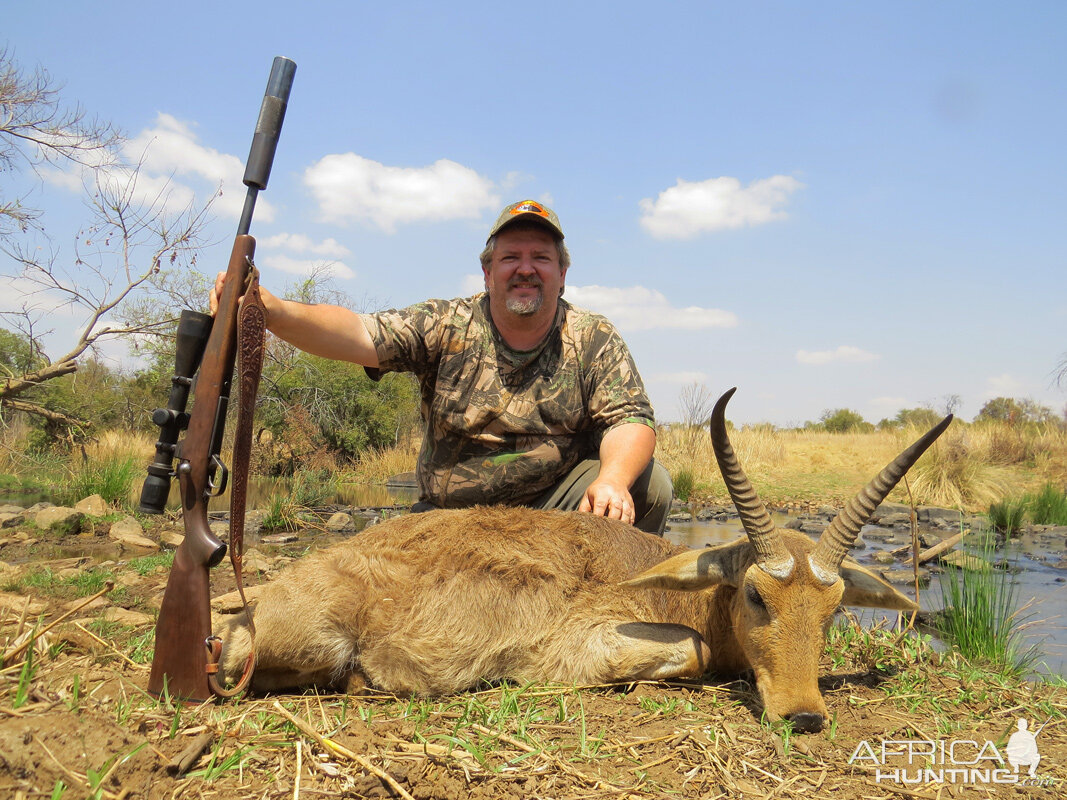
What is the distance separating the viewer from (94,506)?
34.5 feet

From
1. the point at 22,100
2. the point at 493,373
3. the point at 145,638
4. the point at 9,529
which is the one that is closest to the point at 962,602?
the point at 493,373

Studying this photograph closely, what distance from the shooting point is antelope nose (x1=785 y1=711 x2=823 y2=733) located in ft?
9.62

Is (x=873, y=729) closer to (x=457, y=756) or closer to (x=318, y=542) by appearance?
(x=457, y=756)

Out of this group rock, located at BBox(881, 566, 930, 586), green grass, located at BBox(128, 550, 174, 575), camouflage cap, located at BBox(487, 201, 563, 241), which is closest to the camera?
camouflage cap, located at BBox(487, 201, 563, 241)

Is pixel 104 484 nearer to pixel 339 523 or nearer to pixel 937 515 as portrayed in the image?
pixel 339 523

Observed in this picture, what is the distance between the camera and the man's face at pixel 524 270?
5.35m

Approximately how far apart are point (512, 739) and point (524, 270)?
136 inches

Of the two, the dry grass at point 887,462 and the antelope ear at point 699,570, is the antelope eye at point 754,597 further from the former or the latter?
the dry grass at point 887,462

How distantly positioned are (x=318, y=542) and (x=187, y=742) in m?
7.08

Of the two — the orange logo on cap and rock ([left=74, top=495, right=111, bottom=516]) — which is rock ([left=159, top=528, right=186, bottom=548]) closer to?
rock ([left=74, top=495, right=111, bottom=516])

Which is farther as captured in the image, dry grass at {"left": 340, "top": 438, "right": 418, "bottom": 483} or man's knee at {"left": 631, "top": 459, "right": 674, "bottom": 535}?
dry grass at {"left": 340, "top": 438, "right": 418, "bottom": 483}

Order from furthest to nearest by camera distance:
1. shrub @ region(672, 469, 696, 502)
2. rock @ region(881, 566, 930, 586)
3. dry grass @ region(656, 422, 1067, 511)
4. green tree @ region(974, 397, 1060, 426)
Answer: green tree @ region(974, 397, 1060, 426) → dry grass @ region(656, 422, 1067, 511) → shrub @ region(672, 469, 696, 502) → rock @ region(881, 566, 930, 586)

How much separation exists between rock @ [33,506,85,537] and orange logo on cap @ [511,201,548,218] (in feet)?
24.3

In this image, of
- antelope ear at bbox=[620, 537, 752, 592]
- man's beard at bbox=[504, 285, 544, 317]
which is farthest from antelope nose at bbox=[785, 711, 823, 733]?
man's beard at bbox=[504, 285, 544, 317]
